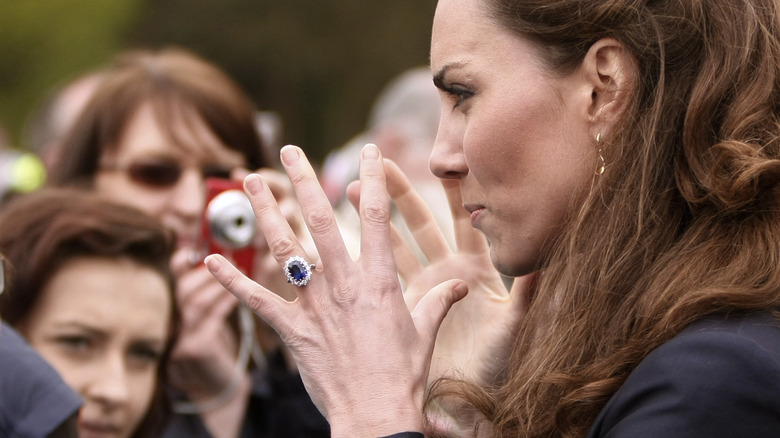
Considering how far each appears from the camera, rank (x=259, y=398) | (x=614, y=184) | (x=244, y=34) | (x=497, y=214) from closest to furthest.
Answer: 1. (x=614, y=184)
2. (x=497, y=214)
3. (x=259, y=398)
4. (x=244, y=34)

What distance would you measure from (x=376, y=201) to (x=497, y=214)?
268 millimetres

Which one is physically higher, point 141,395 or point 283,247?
point 283,247

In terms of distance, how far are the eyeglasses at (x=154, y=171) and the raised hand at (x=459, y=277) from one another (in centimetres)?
144

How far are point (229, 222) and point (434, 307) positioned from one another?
1737 millimetres

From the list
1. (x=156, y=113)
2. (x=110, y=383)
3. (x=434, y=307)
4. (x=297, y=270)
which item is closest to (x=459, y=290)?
(x=434, y=307)

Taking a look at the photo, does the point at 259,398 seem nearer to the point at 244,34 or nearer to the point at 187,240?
the point at 187,240

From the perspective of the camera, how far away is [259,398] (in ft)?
13.1

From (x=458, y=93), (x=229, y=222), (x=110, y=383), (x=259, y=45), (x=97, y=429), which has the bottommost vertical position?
(x=97, y=429)

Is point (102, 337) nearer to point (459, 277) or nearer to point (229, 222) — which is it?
point (229, 222)

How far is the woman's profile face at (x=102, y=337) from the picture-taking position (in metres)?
3.22

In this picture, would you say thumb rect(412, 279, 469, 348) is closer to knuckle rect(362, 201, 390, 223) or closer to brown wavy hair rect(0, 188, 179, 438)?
knuckle rect(362, 201, 390, 223)

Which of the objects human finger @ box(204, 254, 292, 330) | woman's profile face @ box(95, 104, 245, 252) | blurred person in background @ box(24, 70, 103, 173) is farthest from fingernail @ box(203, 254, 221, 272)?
blurred person in background @ box(24, 70, 103, 173)

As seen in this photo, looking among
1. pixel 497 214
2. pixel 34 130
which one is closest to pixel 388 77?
pixel 34 130

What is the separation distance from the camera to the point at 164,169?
404cm
